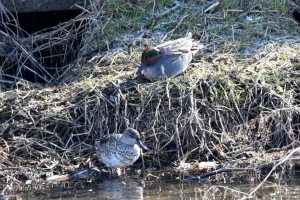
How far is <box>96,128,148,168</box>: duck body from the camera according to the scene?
5.30 metres

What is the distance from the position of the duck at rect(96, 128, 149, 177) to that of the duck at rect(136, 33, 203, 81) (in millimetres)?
1107

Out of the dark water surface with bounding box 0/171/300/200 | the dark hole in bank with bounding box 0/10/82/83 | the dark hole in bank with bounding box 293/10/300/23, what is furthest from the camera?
the dark hole in bank with bounding box 293/10/300/23

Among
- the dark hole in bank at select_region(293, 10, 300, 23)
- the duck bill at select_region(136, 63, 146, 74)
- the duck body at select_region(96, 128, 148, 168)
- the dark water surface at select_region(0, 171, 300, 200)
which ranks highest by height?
the dark hole in bank at select_region(293, 10, 300, 23)

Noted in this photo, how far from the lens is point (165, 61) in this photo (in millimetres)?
6406

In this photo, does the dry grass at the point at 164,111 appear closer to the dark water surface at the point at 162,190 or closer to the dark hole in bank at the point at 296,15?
the dark water surface at the point at 162,190

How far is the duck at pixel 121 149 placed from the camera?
531 centimetres

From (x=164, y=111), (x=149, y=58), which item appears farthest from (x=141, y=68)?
(x=164, y=111)

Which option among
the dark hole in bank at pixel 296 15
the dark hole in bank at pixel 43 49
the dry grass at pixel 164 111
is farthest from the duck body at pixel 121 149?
the dark hole in bank at pixel 296 15

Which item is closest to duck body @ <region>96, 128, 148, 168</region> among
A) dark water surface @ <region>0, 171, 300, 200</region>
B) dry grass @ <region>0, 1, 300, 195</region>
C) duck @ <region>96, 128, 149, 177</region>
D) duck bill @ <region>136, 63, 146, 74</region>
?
duck @ <region>96, 128, 149, 177</region>

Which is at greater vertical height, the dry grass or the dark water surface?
the dry grass

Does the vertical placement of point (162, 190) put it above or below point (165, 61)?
below

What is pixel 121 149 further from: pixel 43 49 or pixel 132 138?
pixel 43 49

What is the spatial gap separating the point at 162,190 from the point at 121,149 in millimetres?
655

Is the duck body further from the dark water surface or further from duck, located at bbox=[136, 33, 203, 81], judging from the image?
duck, located at bbox=[136, 33, 203, 81]
